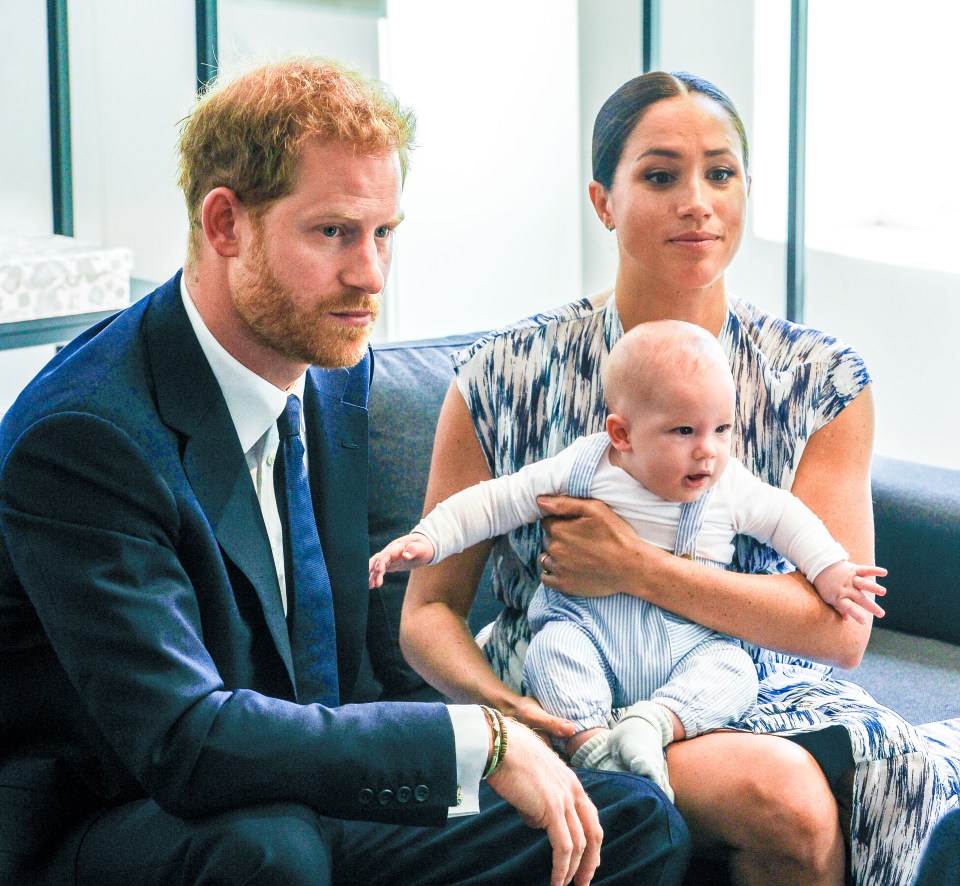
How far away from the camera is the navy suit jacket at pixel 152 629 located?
52.6 inches

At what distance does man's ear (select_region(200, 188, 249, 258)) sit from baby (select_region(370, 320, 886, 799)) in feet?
1.39

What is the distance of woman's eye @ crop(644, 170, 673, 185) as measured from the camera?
185 cm

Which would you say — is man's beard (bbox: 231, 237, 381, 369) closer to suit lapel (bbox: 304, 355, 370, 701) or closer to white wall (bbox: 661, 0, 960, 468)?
suit lapel (bbox: 304, 355, 370, 701)

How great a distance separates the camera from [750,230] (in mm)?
4195

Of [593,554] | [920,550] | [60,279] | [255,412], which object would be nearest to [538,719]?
[593,554]

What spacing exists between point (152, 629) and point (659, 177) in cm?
94

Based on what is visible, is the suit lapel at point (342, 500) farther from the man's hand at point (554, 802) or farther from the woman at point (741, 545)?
the man's hand at point (554, 802)

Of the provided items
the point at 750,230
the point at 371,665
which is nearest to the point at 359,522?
the point at 371,665

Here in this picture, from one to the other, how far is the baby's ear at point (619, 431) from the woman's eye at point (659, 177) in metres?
0.34

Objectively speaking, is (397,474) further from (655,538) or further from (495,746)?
(495,746)

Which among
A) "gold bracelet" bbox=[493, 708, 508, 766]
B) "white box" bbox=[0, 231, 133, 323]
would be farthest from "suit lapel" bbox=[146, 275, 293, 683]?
"white box" bbox=[0, 231, 133, 323]

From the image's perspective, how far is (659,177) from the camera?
1.85 meters

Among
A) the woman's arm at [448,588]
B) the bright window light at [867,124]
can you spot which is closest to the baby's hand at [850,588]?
the woman's arm at [448,588]

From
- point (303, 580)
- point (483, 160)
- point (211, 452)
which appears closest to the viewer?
point (211, 452)
